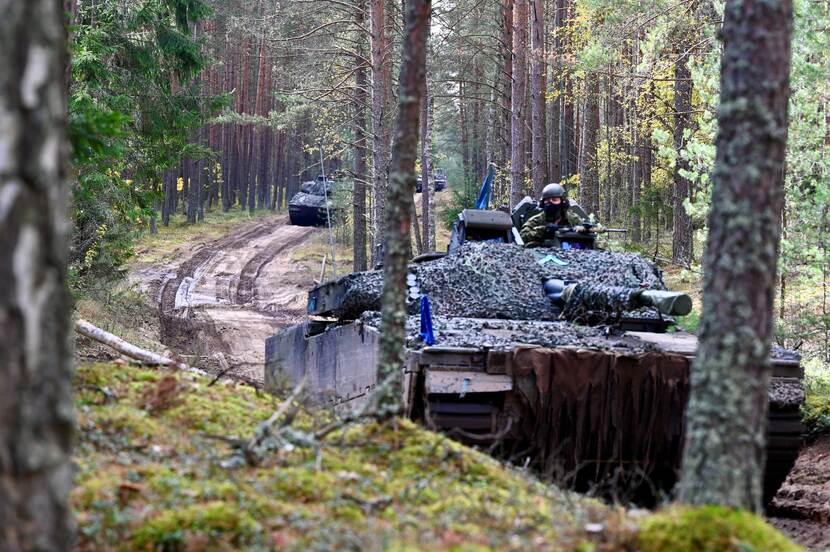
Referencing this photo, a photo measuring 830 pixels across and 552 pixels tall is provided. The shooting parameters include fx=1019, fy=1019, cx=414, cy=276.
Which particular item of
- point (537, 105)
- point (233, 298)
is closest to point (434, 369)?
point (537, 105)

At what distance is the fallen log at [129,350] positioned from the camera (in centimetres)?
720

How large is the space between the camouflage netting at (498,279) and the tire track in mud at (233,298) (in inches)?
174

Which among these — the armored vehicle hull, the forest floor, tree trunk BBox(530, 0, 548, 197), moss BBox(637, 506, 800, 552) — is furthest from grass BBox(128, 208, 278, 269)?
moss BBox(637, 506, 800, 552)

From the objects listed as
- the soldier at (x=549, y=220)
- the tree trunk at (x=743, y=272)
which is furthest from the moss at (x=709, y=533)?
the soldier at (x=549, y=220)

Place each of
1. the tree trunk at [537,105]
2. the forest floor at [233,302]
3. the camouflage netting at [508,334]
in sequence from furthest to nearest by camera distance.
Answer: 1. the tree trunk at [537,105]
2. the forest floor at [233,302]
3. the camouflage netting at [508,334]

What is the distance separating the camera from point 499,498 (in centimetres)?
498

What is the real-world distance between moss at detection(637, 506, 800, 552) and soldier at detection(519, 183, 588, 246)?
703 cm

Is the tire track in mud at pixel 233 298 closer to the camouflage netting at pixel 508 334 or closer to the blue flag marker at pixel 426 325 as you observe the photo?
the camouflage netting at pixel 508 334

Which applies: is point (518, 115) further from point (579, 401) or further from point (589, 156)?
point (579, 401)

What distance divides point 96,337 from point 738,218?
A: 7.04 m

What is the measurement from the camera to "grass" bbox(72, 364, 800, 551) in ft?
13.1

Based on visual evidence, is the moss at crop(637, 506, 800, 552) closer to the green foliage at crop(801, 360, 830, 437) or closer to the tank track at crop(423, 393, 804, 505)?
the tank track at crop(423, 393, 804, 505)

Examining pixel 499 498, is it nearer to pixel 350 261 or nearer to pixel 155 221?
pixel 350 261

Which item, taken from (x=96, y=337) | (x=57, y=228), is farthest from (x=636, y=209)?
(x=57, y=228)
